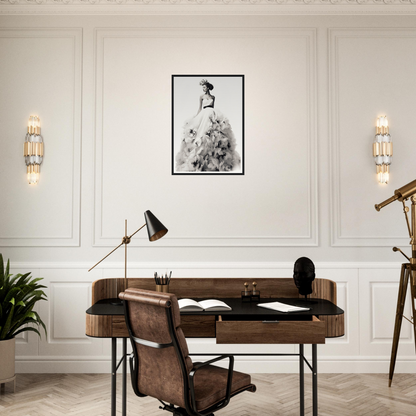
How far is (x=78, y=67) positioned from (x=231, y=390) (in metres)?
3.14

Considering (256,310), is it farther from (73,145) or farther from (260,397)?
(73,145)

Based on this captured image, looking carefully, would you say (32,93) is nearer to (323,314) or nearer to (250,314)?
(250,314)

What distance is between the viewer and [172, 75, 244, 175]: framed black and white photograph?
3816 mm

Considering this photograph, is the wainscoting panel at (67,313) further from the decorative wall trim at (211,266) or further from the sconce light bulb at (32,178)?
the sconce light bulb at (32,178)

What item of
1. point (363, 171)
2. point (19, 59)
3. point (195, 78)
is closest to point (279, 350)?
point (363, 171)

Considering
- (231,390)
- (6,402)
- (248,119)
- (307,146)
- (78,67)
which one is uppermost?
(78,67)

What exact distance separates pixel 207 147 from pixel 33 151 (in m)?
1.58

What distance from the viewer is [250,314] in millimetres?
2307

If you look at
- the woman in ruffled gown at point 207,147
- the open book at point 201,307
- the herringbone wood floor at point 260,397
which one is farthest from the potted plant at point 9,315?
the woman in ruffled gown at point 207,147

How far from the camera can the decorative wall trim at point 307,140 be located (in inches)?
149

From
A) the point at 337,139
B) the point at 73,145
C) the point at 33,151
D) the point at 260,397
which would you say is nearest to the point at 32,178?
the point at 33,151

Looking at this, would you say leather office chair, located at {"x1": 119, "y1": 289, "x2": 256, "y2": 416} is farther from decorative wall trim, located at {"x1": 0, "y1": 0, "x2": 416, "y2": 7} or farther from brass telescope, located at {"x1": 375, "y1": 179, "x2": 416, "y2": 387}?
decorative wall trim, located at {"x1": 0, "y1": 0, "x2": 416, "y2": 7}

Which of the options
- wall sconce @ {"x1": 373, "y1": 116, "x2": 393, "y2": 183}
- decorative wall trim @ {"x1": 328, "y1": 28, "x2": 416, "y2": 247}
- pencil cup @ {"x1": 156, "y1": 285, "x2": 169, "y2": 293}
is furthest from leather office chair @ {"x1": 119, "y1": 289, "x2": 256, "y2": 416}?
wall sconce @ {"x1": 373, "y1": 116, "x2": 393, "y2": 183}

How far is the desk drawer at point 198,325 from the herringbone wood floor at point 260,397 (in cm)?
95
